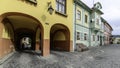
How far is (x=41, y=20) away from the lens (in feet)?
45.6

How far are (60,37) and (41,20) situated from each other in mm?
7958

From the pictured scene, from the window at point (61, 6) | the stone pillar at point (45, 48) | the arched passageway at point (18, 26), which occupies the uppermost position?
the window at point (61, 6)

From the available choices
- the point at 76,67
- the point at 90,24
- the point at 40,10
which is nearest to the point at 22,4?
the point at 40,10

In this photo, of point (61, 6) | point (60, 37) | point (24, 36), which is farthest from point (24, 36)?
point (61, 6)

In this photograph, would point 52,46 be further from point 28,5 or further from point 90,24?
point 28,5

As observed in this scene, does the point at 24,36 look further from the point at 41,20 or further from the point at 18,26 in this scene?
the point at 41,20

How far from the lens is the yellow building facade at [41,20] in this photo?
1138cm

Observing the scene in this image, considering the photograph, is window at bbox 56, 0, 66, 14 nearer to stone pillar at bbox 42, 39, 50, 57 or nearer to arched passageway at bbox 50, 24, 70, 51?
arched passageway at bbox 50, 24, 70, 51

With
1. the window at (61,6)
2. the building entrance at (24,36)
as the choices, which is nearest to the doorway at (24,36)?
the building entrance at (24,36)

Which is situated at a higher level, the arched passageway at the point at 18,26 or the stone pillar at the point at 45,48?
the arched passageway at the point at 18,26

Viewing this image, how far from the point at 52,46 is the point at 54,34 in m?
1.87

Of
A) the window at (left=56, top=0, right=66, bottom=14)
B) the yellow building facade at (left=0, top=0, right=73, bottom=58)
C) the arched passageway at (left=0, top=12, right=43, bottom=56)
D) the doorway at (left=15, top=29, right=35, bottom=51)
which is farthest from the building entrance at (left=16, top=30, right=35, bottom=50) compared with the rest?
the window at (left=56, top=0, right=66, bottom=14)

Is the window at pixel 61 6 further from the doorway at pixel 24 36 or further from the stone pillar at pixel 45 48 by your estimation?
the doorway at pixel 24 36

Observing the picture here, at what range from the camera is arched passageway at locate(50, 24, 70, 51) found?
19562 mm
